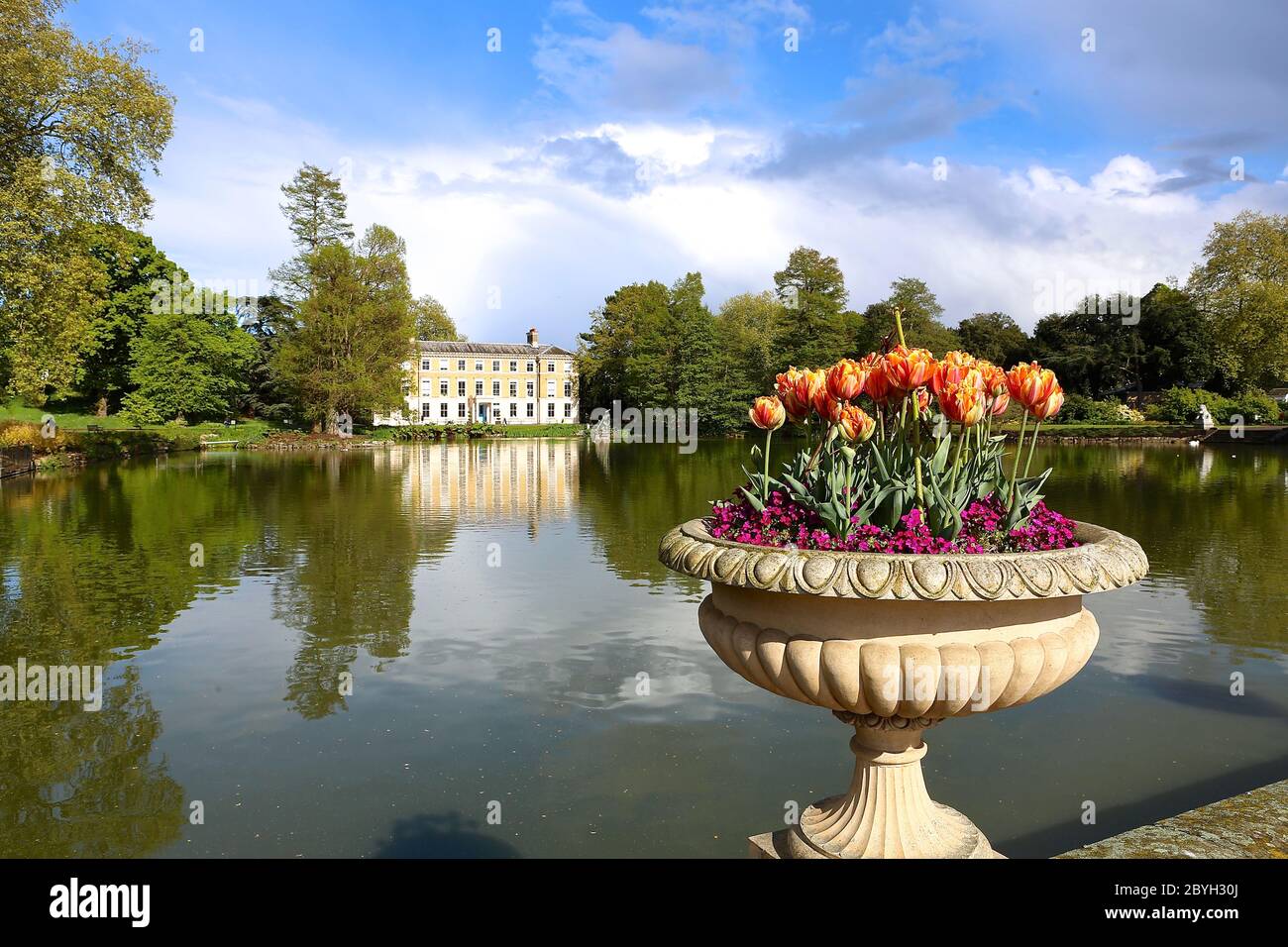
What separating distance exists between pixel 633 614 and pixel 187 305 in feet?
157

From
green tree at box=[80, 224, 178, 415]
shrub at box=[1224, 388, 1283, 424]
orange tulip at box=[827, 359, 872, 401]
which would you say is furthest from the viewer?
green tree at box=[80, 224, 178, 415]

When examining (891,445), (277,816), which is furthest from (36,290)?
(891,445)

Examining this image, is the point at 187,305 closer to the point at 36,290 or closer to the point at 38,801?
the point at 36,290

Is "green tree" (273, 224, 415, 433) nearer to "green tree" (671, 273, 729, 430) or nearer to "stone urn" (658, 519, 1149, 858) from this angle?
"green tree" (671, 273, 729, 430)

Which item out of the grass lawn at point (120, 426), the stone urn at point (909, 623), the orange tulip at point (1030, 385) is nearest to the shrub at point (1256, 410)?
the grass lawn at point (120, 426)

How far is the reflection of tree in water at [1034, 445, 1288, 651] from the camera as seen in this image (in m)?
8.93

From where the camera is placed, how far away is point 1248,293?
1854 inches

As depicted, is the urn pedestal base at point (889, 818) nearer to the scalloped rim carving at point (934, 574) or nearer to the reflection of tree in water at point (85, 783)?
the scalloped rim carving at point (934, 574)

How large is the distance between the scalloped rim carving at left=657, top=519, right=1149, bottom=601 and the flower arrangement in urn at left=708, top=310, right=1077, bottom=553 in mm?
222

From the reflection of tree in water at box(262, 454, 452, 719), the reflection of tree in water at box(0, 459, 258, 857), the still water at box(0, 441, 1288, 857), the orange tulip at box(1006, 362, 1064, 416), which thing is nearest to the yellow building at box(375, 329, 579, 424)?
the reflection of tree in water at box(262, 454, 452, 719)

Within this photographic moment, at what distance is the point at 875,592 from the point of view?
2.60m

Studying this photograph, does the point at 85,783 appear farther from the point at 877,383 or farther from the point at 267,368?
the point at 267,368

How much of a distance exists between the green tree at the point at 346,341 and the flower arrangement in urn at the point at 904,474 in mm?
45533

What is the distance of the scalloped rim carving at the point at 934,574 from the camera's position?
259 cm
